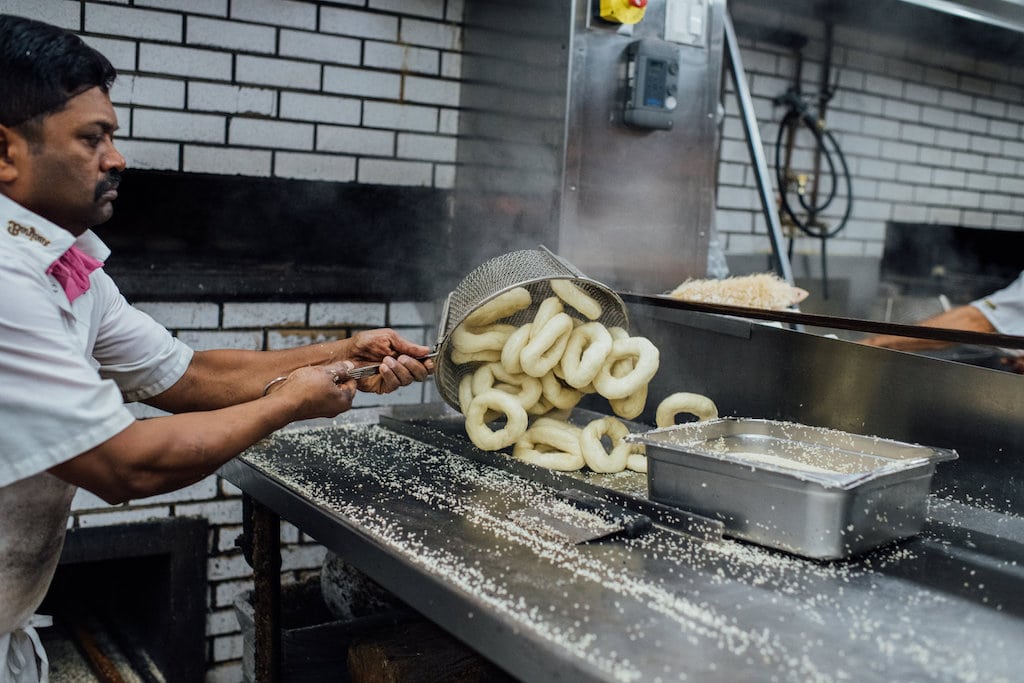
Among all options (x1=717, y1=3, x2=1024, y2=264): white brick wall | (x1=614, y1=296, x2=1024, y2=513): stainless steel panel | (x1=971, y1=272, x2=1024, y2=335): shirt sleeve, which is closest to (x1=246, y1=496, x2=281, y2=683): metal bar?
(x1=614, y1=296, x2=1024, y2=513): stainless steel panel

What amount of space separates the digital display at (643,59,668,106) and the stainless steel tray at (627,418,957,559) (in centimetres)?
166

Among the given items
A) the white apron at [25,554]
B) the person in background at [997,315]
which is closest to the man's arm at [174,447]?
the white apron at [25,554]

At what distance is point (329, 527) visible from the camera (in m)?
1.88

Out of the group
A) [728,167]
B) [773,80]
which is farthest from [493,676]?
[773,80]

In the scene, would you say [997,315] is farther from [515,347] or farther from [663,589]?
[663,589]

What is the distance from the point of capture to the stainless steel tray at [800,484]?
1681mm

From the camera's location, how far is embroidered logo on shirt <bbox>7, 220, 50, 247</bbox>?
66.6 inches

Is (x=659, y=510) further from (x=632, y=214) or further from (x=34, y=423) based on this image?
(x=632, y=214)

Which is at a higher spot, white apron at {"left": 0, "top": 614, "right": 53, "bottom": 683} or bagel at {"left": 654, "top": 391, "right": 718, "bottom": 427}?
bagel at {"left": 654, "top": 391, "right": 718, "bottom": 427}

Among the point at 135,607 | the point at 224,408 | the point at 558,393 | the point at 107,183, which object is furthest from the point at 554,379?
the point at 135,607

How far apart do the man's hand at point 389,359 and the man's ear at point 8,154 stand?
866mm

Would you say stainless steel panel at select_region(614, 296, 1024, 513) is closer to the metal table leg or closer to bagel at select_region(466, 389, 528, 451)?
bagel at select_region(466, 389, 528, 451)

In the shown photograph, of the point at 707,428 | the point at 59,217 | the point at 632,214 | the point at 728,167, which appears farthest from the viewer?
the point at 728,167

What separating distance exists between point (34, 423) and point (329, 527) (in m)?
0.58
